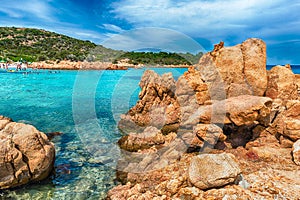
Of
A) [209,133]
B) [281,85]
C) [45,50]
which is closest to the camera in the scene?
[209,133]

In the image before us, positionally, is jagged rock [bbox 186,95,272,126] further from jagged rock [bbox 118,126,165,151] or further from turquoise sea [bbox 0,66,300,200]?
turquoise sea [bbox 0,66,300,200]

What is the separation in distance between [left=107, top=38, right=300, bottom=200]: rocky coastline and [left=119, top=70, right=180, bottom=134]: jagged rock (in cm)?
43

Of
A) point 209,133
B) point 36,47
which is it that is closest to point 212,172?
point 209,133

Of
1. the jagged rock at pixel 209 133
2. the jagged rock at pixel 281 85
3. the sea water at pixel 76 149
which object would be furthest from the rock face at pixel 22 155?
the jagged rock at pixel 281 85

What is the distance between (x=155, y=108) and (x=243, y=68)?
7.56 m

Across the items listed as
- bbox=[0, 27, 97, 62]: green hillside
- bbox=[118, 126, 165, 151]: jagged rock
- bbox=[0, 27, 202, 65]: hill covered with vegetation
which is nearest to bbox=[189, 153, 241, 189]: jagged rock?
bbox=[118, 126, 165, 151]: jagged rock

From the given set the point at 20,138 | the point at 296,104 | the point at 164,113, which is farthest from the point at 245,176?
the point at 164,113

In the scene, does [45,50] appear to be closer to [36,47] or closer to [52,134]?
[36,47]

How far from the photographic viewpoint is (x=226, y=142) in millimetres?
10594

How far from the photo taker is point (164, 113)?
1667 centimetres

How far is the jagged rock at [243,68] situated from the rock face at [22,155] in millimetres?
9751

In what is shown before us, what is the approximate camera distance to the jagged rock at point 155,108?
53.4ft

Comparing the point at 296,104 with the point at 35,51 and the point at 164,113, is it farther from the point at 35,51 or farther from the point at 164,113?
the point at 35,51

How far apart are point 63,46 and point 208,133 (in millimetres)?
122839
